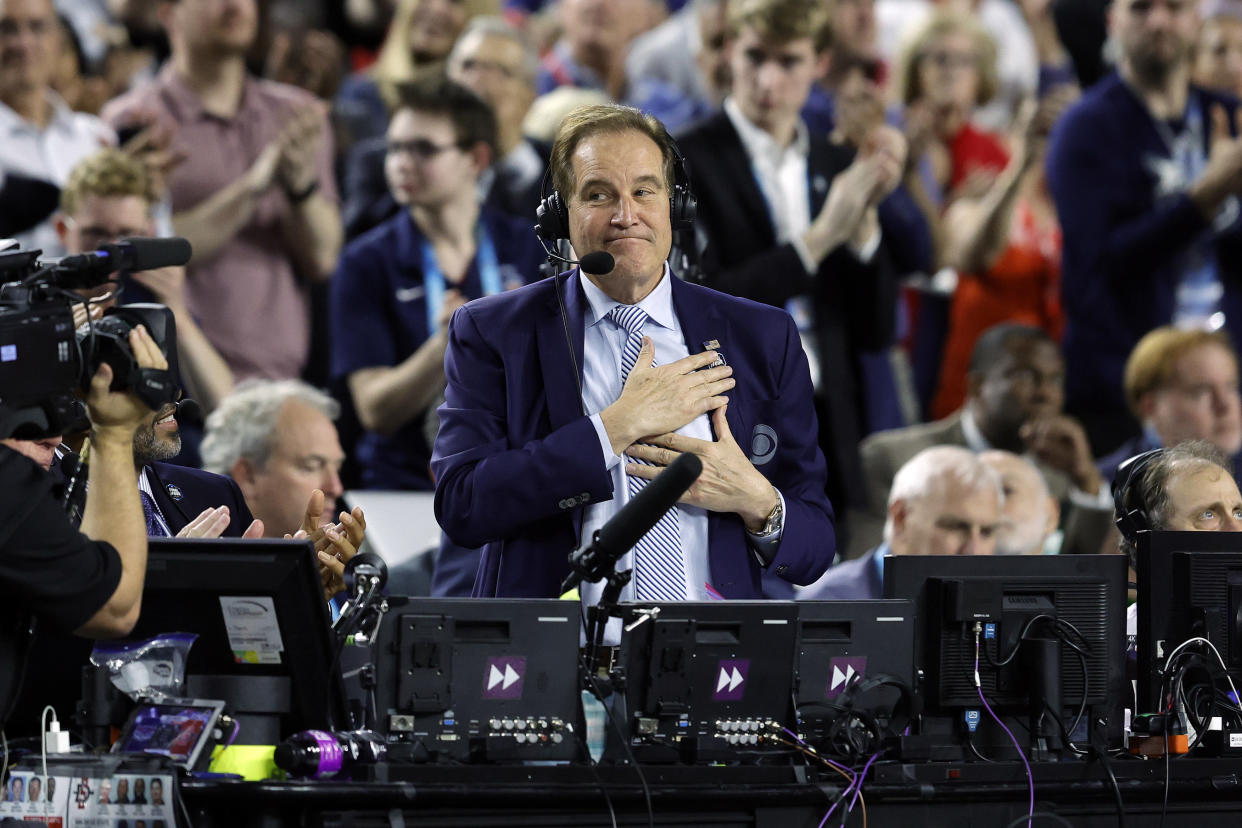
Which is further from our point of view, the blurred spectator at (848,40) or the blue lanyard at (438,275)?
the blurred spectator at (848,40)

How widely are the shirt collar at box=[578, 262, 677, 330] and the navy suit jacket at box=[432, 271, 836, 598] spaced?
2 cm

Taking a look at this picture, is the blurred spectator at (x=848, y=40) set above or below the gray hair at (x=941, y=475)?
above

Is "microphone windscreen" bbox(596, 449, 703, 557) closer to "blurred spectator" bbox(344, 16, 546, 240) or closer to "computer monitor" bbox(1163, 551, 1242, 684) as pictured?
"computer monitor" bbox(1163, 551, 1242, 684)

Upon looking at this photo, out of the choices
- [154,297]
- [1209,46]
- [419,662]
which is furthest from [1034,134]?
[419,662]

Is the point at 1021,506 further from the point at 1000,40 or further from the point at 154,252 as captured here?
the point at 1000,40

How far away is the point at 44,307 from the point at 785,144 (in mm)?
3860

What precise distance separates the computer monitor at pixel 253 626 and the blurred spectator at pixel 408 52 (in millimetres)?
4603

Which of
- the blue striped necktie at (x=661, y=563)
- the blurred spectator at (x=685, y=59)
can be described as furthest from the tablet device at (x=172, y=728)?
the blurred spectator at (x=685, y=59)

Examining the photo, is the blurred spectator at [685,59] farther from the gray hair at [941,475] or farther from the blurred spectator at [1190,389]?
the gray hair at [941,475]

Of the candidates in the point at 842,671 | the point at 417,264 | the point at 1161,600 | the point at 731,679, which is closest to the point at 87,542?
the point at 731,679

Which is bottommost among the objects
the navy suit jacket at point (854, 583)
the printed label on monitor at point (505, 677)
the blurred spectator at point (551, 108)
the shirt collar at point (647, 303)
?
the printed label on monitor at point (505, 677)

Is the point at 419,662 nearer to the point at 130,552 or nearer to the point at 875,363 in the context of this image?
the point at 130,552

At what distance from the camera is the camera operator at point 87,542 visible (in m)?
2.86

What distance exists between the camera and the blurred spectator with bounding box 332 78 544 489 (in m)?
6.32
